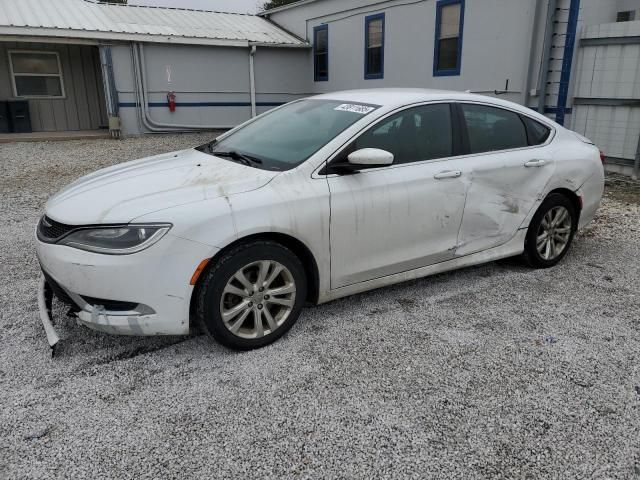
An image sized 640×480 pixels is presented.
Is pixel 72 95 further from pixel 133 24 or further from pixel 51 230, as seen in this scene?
pixel 51 230

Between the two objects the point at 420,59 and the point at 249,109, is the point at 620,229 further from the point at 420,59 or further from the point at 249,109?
the point at 249,109

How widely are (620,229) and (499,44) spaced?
609 cm

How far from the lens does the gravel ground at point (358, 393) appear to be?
230 cm

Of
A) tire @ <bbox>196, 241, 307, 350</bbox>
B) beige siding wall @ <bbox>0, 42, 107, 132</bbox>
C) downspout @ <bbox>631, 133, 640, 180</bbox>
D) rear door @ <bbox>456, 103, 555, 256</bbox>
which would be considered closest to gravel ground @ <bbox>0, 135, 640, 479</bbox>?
tire @ <bbox>196, 241, 307, 350</bbox>

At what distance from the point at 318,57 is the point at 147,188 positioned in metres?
14.8

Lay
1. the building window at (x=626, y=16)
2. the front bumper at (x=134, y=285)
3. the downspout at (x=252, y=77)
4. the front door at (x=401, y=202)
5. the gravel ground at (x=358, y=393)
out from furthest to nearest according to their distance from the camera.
A: the downspout at (x=252, y=77)
the building window at (x=626, y=16)
the front door at (x=401, y=202)
the front bumper at (x=134, y=285)
the gravel ground at (x=358, y=393)

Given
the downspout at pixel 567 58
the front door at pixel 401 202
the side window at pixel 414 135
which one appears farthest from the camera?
the downspout at pixel 567 58

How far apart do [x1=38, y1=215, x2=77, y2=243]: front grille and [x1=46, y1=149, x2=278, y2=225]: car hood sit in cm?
4

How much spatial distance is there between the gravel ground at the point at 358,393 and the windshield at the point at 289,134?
3.80 feet

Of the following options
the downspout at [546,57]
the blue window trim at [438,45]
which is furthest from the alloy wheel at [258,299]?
the blue window trim at [438,45]

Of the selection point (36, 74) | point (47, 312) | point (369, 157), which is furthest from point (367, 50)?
point (47, 312)

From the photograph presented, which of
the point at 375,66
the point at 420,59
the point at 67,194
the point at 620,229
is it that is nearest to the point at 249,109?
the point at 375,66

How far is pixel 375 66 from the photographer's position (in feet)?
46.9

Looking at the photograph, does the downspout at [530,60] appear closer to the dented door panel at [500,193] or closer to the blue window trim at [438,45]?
the blue window trim at [438,45]
